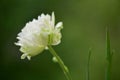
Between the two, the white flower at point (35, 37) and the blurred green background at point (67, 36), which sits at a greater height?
the white flower at point (35, 37)

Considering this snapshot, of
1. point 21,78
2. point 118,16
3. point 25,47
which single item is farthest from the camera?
point 118,16

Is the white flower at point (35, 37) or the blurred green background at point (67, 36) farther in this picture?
the blurred green background at point (67, 36)

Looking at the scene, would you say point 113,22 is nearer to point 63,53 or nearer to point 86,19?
point 86,19

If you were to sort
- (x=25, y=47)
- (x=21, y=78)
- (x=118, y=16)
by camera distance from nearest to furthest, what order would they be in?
(x=25, y=47) → (x=21, y=78) → (x=118, y=16)

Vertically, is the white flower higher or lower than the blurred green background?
higher

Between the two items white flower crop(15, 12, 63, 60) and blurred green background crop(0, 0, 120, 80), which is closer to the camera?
white flower crop(15, 12, 63, 60)

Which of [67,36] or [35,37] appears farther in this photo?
[67,36]

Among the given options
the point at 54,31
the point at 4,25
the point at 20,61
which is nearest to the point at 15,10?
the point at 4,25

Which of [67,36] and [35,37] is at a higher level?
[35,37]
